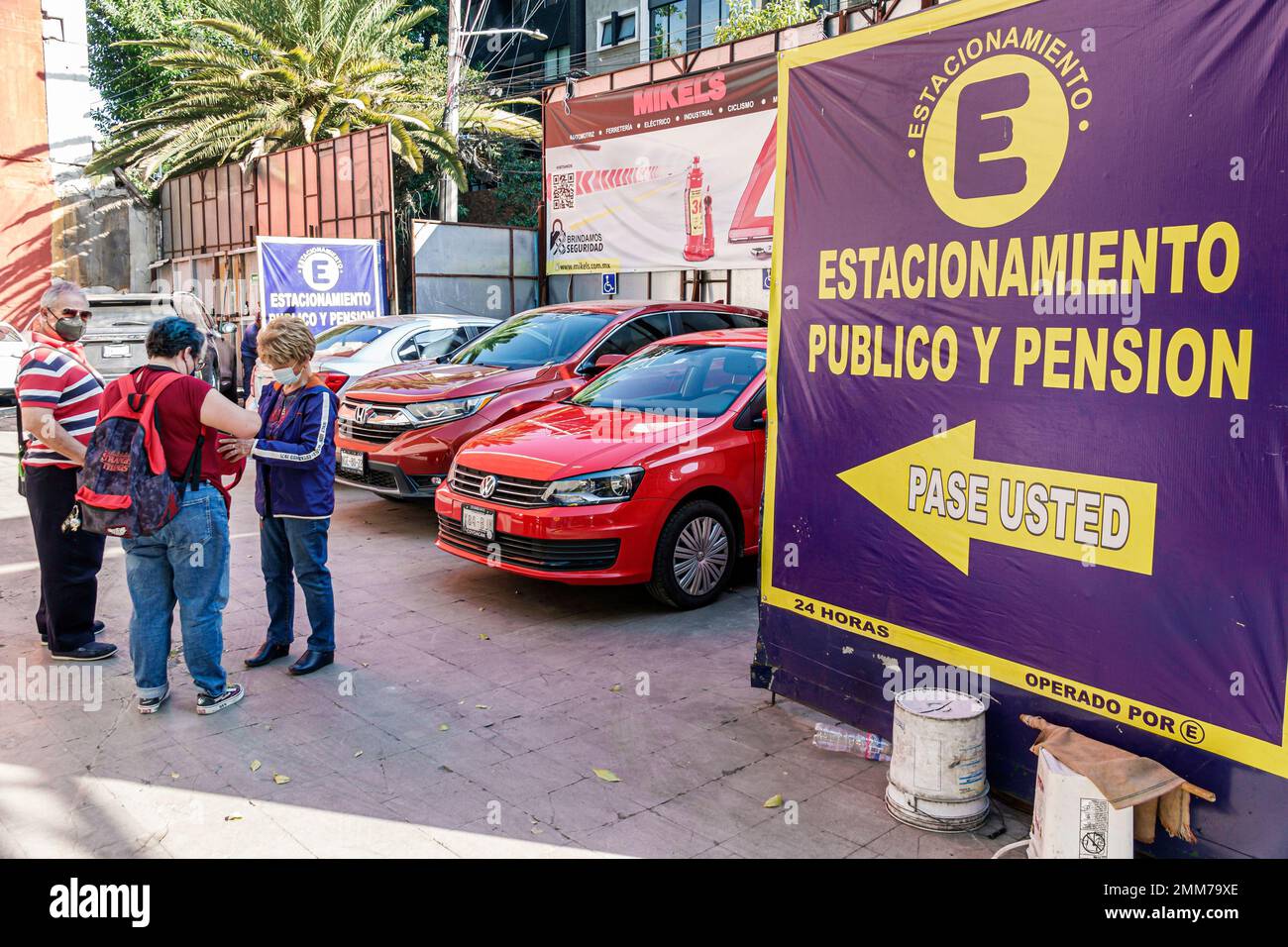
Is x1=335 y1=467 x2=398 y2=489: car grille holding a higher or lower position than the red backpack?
lower

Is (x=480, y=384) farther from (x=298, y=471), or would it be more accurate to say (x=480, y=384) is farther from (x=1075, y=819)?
(x=1075, y=819)

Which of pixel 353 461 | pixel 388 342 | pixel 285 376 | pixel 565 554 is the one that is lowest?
pixel 565 554

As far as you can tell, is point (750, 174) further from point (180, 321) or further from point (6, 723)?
point (6, 723)

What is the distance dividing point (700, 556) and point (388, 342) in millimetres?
6465

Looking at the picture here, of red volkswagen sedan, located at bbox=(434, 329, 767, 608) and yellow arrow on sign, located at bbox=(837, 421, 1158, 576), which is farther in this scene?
red volkswagen sedan, located at bbox=(434, 329, 767, 608)

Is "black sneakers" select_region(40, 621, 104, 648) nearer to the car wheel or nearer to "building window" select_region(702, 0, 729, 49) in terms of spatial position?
the car wheel

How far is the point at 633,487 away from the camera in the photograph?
20.6 feet

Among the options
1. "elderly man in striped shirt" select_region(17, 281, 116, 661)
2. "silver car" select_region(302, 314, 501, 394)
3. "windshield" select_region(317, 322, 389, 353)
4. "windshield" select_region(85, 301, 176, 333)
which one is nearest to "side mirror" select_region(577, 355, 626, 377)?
"silver car" select_region(302, 314, 501, 394)

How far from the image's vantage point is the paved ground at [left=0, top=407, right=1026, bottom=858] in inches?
151

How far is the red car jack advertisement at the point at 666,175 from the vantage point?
14.3 metres

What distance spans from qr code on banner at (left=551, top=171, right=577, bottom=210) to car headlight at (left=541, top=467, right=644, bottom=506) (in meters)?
12.3

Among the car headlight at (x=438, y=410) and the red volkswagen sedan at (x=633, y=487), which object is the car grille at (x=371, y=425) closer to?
the car headlight at (x=438, y=410)

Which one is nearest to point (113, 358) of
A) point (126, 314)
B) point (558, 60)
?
point (126, 314)
